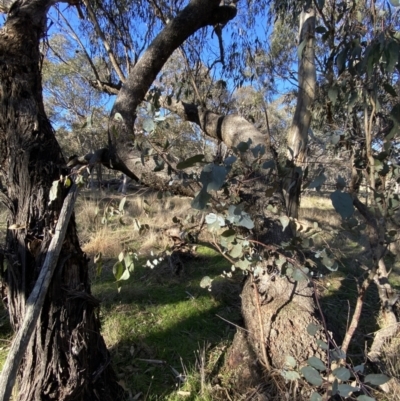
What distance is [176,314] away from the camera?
304 centimetres

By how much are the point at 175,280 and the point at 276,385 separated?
2.12 metres

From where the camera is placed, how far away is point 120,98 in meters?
2.19

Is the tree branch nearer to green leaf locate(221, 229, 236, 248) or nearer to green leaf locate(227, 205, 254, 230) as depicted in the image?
green leaf locate(221, 229, 236, 248)

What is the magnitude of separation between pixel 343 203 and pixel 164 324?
2.45 meters

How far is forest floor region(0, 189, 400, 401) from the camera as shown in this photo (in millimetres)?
2041

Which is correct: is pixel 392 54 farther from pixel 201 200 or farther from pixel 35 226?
pixel 35 226

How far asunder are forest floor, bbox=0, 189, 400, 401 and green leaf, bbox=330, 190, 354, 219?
48 centimetres

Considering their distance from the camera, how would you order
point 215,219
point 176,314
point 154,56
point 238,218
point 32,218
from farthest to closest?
1. point 176,314
2. point 154,56
3. point 32,218
4. point 215,219
5. point 238,218

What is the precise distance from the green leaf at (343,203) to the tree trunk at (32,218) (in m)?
1.27

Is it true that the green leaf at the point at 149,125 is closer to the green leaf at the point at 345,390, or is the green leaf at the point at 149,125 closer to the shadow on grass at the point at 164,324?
the green leaf at the point at 345,390

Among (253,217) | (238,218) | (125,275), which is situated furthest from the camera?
(253,217)

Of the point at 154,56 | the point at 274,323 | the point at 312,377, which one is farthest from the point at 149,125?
the point at 274,323

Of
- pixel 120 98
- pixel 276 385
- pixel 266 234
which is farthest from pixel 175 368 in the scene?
pixel 120 98

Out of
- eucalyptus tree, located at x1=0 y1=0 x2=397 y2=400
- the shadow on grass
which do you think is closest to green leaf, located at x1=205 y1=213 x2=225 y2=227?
eucalyptus tree, located at x1=0 y1=0 x2=397 y2=400
